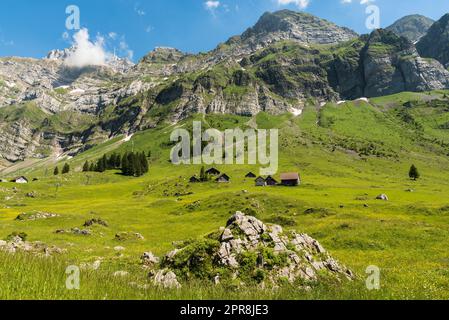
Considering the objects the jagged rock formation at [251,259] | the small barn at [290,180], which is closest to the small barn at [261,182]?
the small barn at [290,180]

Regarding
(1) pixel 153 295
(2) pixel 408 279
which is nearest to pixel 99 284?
(1) pixel 153 295

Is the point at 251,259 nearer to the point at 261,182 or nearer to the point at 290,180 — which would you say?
the point at 290,180

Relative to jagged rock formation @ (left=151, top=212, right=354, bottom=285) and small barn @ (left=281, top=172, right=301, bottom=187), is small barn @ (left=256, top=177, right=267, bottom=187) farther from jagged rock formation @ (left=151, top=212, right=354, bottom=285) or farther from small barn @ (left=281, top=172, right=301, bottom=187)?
jagged rock formation @ (left=151, top=212, right=354, bottom=285)

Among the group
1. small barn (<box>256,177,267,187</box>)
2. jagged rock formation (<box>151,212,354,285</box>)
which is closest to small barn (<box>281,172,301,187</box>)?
small barn (<box>256,177,267,187</box>)

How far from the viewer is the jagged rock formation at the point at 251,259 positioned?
20.8 meters

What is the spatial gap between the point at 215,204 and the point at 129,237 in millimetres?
33575

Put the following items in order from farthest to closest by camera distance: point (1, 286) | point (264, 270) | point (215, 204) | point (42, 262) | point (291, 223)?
point (215, 204), point (291, 223), point (264, 270), point (42, 262), point (1, 286)

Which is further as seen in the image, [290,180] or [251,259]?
[290,180]

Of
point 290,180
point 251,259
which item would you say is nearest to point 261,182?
point 290,180

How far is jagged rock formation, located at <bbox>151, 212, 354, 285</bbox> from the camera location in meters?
20.8

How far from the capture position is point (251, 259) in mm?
21438
